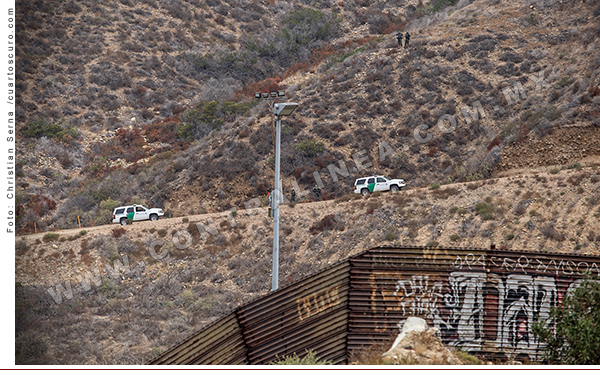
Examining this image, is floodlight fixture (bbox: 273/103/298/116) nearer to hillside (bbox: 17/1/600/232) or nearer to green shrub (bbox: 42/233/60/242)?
hillside (bbox: 17/1/600/232)

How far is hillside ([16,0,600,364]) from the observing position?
26.6m

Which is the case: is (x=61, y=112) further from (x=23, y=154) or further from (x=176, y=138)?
(x=176, y=138)

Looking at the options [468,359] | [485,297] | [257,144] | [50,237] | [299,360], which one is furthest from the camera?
[257,144]

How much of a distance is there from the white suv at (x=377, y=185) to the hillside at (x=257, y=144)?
122cm

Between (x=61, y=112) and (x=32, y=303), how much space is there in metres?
→ 34.7

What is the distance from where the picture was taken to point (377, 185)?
34281mm

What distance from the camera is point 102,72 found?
60.8 meters

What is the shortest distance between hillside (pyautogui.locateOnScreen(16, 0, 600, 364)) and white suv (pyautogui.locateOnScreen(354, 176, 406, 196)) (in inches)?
48.1

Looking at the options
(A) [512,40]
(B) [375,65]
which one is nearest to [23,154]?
(B) [375,65]

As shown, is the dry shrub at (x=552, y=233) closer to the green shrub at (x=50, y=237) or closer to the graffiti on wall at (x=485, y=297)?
the graffiti on wall at (x=485, y=297)

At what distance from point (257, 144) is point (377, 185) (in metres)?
13.5

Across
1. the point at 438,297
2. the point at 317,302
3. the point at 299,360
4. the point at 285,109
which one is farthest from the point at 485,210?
the point at 299,360

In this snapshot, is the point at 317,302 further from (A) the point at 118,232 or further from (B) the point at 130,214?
(B) the point at 130,214

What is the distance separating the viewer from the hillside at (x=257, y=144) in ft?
87.4
